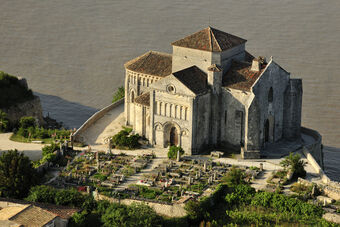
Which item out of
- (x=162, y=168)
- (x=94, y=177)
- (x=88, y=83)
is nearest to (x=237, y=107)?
(x=162, y=168)

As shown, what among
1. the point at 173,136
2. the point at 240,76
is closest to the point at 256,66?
the point at 240,76

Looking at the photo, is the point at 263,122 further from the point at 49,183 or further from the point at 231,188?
the point at 49,183

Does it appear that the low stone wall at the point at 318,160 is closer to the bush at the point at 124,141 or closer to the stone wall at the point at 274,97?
the stone wall at the point at 274,97

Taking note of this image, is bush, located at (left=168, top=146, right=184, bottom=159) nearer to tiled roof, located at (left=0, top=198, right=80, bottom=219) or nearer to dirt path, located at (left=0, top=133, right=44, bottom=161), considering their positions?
dirt path, located at (left=0, top=133, right=44, bottom=161)

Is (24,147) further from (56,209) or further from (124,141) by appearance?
(56,209)

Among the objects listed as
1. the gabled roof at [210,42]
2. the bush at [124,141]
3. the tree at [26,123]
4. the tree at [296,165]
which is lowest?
the tree at [296,165]

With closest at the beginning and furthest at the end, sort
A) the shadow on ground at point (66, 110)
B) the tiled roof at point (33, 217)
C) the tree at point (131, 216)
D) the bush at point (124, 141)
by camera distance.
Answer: the tiled roof at point (33, 217) < the tree at point (131, 216) < the bush at point (124, 141) < the shadow on ground at point (66, 110)

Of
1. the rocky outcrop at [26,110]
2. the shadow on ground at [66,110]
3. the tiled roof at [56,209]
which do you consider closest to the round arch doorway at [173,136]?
the tiled roof at [56,209]

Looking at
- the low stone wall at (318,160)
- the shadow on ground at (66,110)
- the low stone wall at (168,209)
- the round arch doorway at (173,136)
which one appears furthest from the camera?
the shadow on ground at (66,110)
